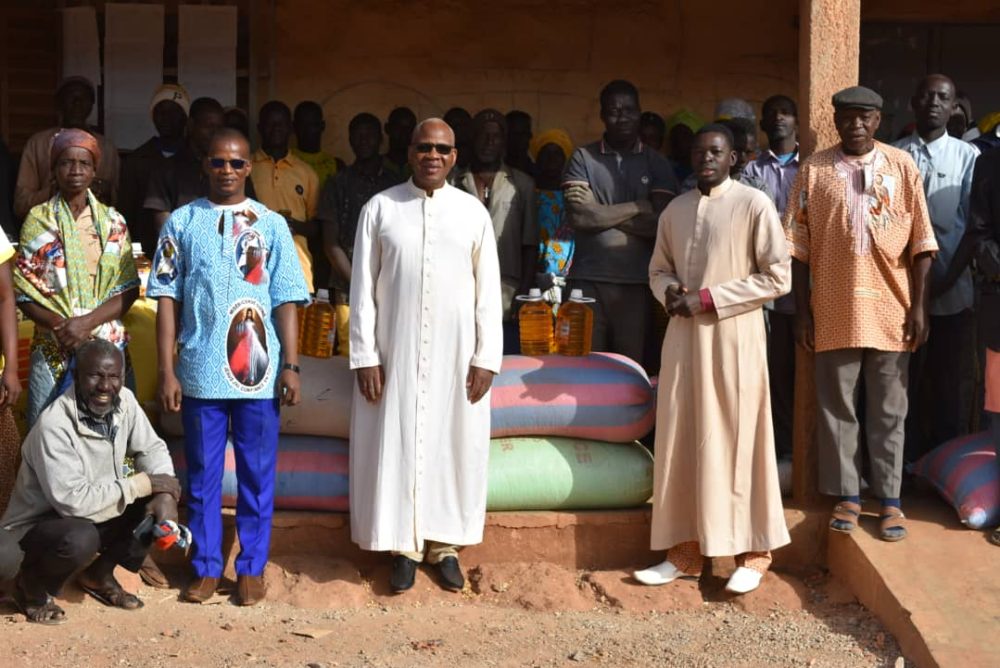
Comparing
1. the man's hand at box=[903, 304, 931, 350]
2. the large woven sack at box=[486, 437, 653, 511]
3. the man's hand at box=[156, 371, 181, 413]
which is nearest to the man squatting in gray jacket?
the man's hand at box=[156, 371, 181, 413]

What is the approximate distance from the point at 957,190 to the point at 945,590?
2.06 meters

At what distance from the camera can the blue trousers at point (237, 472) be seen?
5691 millimetres

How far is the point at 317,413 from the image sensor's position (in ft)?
20.3

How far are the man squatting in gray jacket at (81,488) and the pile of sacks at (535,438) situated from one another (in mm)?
548

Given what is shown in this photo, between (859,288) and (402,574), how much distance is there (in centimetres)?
232

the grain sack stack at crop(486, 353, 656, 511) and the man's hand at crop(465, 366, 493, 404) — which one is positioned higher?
the man's hand at crop(465, 366, 493, 404)

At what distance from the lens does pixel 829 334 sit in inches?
239

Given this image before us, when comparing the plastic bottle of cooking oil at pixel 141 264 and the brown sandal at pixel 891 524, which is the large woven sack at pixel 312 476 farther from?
the brown sandal at pixel 891 524

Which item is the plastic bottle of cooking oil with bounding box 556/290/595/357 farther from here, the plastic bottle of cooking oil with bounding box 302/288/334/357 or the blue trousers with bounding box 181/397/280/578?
the blue trousers with bounding box 181/397/280/578

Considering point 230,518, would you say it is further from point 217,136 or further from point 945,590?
point 945,590

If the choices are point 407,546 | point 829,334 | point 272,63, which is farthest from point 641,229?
point 272,63

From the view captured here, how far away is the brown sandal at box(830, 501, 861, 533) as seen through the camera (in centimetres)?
611

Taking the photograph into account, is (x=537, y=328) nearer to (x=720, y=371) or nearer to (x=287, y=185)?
(x=720, y=371)

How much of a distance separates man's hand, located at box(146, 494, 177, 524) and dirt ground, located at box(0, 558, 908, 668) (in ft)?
1.43
